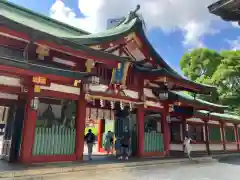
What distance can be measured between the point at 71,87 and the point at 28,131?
2675 millimetres

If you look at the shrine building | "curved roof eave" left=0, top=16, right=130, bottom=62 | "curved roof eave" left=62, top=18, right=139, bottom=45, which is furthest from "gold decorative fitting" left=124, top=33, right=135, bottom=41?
the shrine building

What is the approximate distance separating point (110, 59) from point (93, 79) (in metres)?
1.34

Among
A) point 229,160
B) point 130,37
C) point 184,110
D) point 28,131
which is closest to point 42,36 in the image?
point 28,131

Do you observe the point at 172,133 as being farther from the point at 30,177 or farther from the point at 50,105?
the point at 30,177

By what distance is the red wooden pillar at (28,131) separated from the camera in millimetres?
8648

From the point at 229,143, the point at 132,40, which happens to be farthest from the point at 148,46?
the point at 229,143

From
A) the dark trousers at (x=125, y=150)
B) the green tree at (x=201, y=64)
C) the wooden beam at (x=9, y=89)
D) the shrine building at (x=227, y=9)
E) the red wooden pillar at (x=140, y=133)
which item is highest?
the green tree at (x=201, y=64)

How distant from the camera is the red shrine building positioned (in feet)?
28.4

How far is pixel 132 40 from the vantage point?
43.1ft

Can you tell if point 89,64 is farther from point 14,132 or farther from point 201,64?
point 201,64

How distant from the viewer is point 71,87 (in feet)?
34.0

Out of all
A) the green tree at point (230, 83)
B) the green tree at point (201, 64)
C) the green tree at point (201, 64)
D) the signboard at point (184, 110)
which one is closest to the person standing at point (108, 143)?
the signboard at point (184, 110)

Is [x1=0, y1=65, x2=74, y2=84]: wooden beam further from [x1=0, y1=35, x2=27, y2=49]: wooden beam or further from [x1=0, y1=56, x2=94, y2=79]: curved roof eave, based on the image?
[x1=0, y1=35, x2=27, y2=49]: wooden beam

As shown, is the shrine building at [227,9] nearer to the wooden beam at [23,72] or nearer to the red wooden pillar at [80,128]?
the wooden beam at [23,72]
